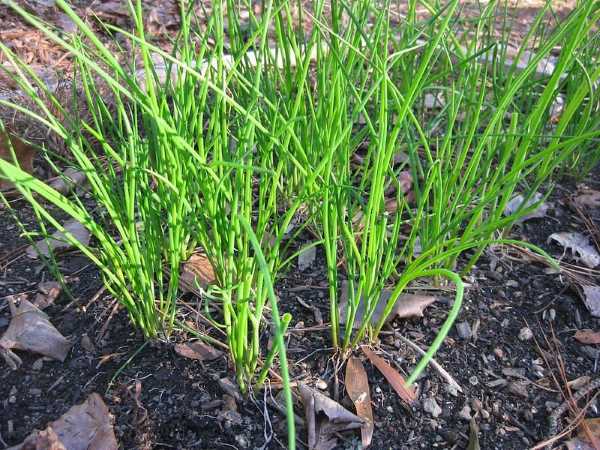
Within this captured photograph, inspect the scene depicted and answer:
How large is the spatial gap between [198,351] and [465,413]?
1.51 feet

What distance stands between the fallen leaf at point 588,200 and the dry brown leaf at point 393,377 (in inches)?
30.1

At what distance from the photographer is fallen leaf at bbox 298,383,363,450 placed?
0.81 m

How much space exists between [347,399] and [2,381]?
577 mm

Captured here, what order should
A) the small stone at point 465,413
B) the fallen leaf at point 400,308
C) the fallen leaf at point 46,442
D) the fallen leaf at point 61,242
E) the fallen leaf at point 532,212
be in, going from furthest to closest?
the fallen leaf at point 532,212
the fallen leaf at point 61,242
the fallen leaf at point 400,308
the small stone at point 465,413
the fallen leaf at point 46,442

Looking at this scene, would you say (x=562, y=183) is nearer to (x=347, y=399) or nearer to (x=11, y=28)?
(x=347, y=399)

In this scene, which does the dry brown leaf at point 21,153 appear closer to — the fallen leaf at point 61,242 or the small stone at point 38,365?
the fallen leaf at point 61,242

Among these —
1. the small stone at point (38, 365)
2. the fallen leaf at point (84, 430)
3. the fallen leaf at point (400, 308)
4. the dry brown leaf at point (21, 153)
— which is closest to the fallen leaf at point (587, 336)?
the fallen leaf at point (400, 308)

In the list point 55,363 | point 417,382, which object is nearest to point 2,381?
point 55,363

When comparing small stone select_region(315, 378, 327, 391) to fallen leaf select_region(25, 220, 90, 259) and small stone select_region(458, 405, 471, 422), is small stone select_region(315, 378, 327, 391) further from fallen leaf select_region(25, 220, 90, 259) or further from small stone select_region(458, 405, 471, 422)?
fallen leaf select_region(25, 220, 90, 259)

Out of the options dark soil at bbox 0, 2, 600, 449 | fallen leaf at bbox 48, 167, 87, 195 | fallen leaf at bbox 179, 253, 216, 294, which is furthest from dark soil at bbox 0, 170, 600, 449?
fallen leaf at bbox 48, 167, 87, 195

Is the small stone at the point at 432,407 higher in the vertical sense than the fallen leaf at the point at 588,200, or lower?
lower

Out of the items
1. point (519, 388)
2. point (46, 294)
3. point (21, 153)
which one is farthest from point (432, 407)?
point (21, 153)

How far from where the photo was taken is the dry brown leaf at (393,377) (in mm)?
878

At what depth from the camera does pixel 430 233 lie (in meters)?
0.97
